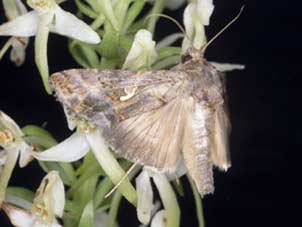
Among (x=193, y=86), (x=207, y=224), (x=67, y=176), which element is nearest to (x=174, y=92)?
(x=193, y=86)

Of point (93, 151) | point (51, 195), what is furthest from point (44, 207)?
point (93, 151)

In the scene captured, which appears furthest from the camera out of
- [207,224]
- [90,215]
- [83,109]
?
[207,224]

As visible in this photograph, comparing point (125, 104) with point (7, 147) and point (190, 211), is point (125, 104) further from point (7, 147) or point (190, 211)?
point (190, 211)

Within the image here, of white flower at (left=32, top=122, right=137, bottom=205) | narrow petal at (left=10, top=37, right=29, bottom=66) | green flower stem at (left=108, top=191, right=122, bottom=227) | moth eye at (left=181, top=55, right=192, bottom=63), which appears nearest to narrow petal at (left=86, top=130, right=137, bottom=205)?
white flower at (left=32, top=122, right=137, bottom=205)

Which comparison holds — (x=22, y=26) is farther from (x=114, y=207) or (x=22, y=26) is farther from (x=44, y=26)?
(x=114, y=207)

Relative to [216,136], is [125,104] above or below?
above

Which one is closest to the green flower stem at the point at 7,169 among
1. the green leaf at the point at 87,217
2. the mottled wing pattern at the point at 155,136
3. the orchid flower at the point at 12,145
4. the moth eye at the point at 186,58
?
the orchid flower at the point at 12,145

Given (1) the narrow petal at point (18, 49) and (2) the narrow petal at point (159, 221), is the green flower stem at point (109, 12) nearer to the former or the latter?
(1) the narrow petal at point (18, 49)
